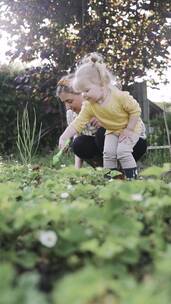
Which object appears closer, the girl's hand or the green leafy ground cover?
the green leafy ground cover

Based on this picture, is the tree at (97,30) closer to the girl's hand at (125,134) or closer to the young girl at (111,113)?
the young girl at (111,113)

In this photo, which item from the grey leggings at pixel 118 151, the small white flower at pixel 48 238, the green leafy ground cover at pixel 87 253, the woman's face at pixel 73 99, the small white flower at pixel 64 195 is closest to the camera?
the green leafy ground cover at pixel 87 253

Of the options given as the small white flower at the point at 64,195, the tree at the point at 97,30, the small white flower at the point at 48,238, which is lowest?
the small white flower at the point at 64,195

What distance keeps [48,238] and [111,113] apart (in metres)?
2.66

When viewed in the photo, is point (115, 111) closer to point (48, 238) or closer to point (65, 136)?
point (65, 136)

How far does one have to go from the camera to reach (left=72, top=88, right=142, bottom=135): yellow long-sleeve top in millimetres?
3637

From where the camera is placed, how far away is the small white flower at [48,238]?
3.56 feet

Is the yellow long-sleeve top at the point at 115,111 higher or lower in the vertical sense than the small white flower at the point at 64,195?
higher

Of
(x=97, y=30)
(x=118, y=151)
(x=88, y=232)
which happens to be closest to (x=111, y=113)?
(x=118, y=151)

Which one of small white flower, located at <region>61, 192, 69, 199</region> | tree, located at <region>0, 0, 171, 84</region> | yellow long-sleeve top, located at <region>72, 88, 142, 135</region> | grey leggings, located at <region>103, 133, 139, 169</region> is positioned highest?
tree, located at <region>0, 0, 171, 84</region>

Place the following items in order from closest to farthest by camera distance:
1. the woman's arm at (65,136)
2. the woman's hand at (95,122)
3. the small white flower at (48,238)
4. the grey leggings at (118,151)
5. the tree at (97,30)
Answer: the small white flower at (48,238) → the grey leggings at (118,151) → the woman's arm at (65,136) → the woman's hand at (95,122) → the tree at (97,30)

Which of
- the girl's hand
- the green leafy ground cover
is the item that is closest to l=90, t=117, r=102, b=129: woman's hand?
the girl's hand

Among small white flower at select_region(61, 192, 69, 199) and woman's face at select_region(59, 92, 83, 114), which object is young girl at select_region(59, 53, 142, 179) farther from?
small white flower at select_region(61, 192, 69, 199)

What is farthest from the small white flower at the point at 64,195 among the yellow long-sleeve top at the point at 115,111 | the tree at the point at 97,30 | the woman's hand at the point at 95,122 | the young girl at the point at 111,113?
the tree at the point at 97,30
